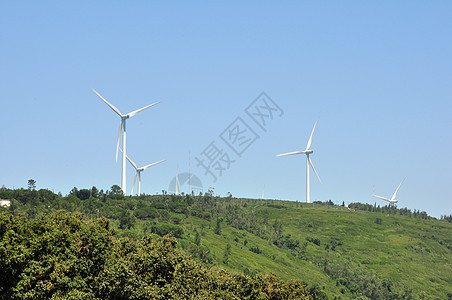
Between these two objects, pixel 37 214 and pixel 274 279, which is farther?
pixel 37 214

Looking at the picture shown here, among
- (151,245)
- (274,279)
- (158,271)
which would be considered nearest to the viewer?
(158,271)

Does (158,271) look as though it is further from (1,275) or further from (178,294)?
(1,275)

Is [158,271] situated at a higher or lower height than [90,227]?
lower

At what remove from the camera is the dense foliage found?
72.2 meters

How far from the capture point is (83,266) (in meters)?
75.9

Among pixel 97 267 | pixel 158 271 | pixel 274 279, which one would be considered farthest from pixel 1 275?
pixel 274 279

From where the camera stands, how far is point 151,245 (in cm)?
8331

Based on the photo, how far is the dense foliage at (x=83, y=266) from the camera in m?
72.2

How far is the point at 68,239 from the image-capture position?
252 ft

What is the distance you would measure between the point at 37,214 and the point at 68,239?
422 ft

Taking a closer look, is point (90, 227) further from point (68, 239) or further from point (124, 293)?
point (124, 293)

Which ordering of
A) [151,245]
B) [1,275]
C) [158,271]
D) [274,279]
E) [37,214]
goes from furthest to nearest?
[37,214] → [274,279] → [151,245] → [158,271] → [1,275]

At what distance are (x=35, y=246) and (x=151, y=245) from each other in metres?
15.9

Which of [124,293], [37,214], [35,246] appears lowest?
[124,293]
